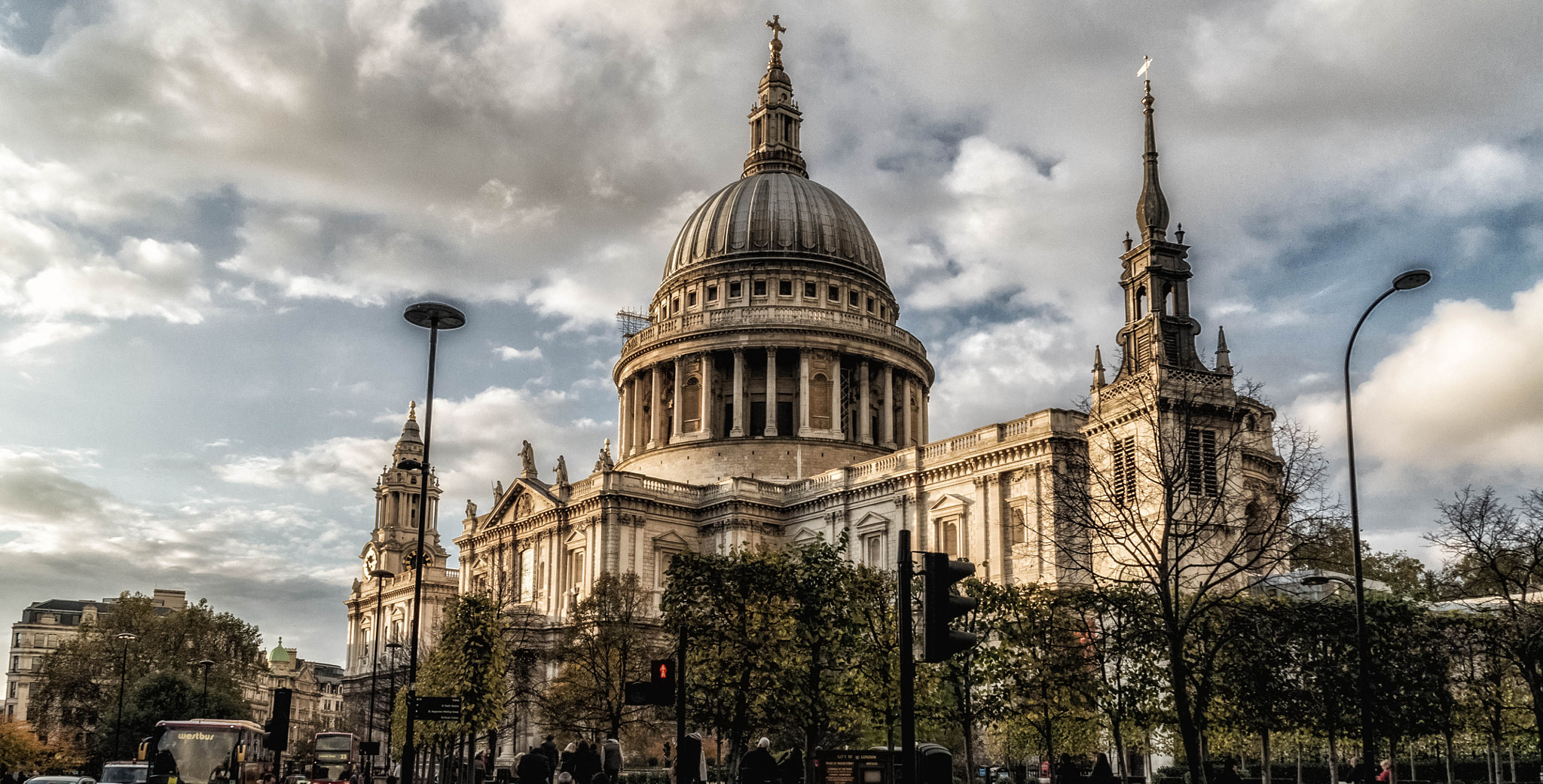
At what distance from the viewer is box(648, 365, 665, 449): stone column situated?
86625mm

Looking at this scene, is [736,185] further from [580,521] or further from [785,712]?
[785,712]

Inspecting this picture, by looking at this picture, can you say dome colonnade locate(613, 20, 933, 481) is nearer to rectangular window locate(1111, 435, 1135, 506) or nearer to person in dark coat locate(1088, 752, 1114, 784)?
rectangular window locate(1111, 435, 1135, 506)

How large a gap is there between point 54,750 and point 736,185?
55.5 metres

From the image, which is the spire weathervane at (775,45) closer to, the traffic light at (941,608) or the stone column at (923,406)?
the stone column at (923,406)

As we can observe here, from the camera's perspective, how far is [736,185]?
96562 mm

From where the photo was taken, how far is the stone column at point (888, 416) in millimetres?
85250

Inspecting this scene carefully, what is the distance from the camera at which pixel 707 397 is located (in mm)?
83688

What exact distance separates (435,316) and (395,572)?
9014 cm

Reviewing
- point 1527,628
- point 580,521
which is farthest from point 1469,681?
point 580,521

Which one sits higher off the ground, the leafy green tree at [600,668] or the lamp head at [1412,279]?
the lamp head at [1412,279]

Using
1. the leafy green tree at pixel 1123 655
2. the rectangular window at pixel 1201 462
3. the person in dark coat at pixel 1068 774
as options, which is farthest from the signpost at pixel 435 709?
the rectangular window at pixel 1201 462

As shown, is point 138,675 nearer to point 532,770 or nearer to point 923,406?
point 923,406

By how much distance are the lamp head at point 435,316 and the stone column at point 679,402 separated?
54.3m

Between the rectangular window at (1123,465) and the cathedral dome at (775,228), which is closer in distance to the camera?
the rectangular window at (1123,465)
